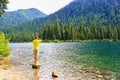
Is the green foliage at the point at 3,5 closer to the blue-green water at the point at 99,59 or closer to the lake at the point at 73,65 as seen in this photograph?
the lake at the point at 73,65

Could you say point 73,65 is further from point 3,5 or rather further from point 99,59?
point 3,5

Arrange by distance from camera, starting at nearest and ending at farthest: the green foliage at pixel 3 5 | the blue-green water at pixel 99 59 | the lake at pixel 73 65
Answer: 1. the lake at pixel 73 65
2. the blue-green water at pixel 99 59
3. the green foliage at pixel 3 5

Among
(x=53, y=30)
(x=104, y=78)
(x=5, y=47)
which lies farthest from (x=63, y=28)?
(x=104, y=78)

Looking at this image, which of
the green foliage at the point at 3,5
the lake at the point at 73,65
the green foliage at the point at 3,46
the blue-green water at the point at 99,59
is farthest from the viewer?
the green foliage at the point at 3,46

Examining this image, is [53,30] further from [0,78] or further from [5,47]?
[0,78]

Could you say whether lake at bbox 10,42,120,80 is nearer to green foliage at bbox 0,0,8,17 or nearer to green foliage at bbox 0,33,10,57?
green foliage at bbox 0,33,10,57

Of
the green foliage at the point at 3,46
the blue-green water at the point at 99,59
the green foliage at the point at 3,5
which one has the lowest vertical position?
the blue-green water at the point at 99,59

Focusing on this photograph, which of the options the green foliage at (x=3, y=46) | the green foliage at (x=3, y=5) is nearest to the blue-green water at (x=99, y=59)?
the green foliage at (x=3, y=46)

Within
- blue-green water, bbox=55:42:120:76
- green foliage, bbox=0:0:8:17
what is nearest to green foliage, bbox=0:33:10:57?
green foliage, bbox=0:0:8:17

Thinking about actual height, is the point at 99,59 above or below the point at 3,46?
below

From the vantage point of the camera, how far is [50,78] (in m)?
26.1

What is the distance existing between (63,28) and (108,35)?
112 ft

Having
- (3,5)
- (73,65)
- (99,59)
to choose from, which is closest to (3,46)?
(3,5)

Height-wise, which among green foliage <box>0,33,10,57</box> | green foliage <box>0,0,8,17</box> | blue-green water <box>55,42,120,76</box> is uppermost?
green foliage <box>0,0,8,17</box>
